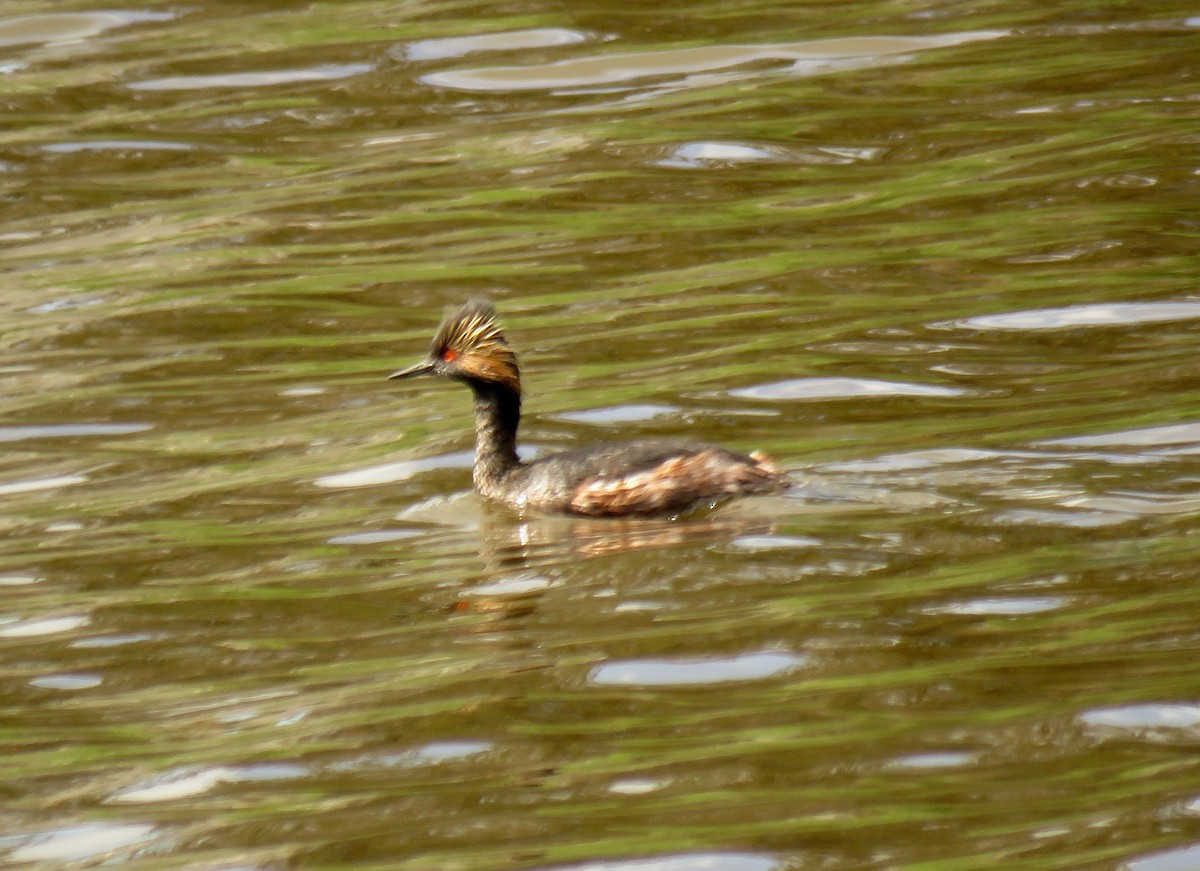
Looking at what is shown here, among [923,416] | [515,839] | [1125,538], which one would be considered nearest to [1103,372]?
[923,416]

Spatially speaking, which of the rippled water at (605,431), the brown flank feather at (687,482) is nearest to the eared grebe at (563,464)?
the brown flank feather at (687,482)

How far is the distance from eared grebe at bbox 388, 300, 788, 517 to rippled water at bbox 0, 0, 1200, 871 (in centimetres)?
12

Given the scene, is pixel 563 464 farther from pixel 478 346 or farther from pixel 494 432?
pixel 478 346

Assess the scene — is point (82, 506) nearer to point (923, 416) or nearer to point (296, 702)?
point (296, 702)

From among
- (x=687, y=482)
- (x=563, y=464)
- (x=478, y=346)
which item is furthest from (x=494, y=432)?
(x=687, y=482)

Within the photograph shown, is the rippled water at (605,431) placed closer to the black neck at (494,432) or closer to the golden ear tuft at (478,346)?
the black neck at (494,432)

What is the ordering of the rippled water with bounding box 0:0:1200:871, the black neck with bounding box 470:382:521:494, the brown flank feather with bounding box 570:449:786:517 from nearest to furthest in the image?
the rippled water with bounding box 0:0:1200:871 < the brown flank feather with bounding box 570:449:786:517 < the black neck with bounding box 470:382:521:494

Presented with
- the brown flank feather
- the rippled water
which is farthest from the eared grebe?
the rippled water

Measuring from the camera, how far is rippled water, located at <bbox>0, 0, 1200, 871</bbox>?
17.0 feet

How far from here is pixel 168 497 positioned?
27.3ft

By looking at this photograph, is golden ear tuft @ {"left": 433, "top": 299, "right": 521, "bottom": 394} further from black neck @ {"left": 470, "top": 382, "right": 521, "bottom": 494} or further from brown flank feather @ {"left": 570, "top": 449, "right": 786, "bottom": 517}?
brown flank feather @ {"left": 570, "top": 449, "right": 786, "bottom": 517}

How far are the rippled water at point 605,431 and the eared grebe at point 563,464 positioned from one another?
116mm

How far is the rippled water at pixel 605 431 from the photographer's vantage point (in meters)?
5.19

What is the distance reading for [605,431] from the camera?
8.69 meters
